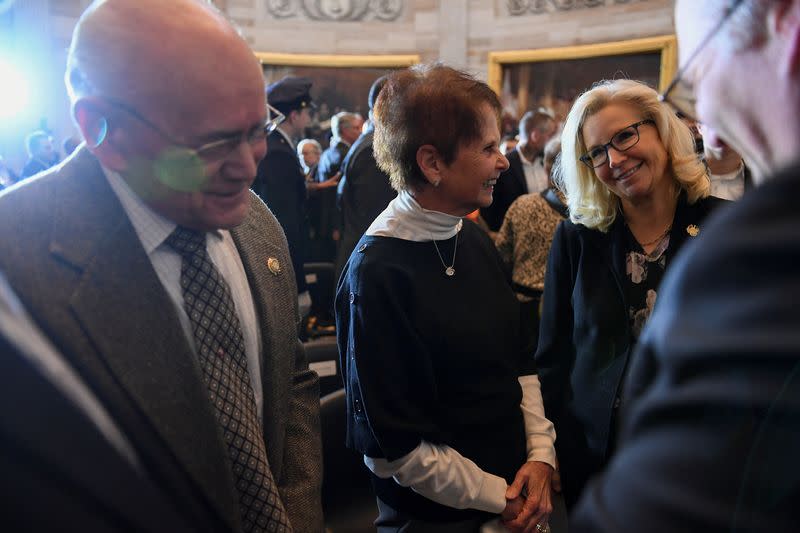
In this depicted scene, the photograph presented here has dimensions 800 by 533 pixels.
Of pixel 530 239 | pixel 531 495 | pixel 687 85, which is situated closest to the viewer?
pixel 687 85

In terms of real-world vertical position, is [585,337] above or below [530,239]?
above

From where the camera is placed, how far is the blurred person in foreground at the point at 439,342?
168cm

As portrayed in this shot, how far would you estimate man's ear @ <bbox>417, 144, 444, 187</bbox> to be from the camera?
1.88 m

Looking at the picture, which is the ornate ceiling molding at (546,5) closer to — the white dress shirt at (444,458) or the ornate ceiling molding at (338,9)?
the ornate ceiling molding at (338,9)

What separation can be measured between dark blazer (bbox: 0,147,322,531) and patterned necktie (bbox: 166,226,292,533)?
64 mm

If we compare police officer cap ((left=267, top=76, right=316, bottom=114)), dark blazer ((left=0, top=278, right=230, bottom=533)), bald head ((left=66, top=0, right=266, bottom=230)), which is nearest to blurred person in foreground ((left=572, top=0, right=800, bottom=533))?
dark blazer ((left=0, top=278, right=230, bottom=533))

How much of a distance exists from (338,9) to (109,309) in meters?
13.0

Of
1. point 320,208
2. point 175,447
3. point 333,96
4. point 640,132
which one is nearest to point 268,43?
point 333,96

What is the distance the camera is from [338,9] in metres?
12.9

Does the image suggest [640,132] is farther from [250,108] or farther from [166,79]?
[166,79]

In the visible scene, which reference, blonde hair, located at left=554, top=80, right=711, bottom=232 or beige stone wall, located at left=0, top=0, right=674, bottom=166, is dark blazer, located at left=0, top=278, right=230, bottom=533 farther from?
beige stone wall, located at left=0, top=0, right=674, bottom=166

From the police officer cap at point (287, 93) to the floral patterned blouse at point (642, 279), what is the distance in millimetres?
2976

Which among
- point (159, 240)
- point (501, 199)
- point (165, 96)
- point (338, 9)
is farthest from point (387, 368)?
point (338, 9)

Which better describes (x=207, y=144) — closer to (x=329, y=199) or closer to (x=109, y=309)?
(x=109, y=309)
